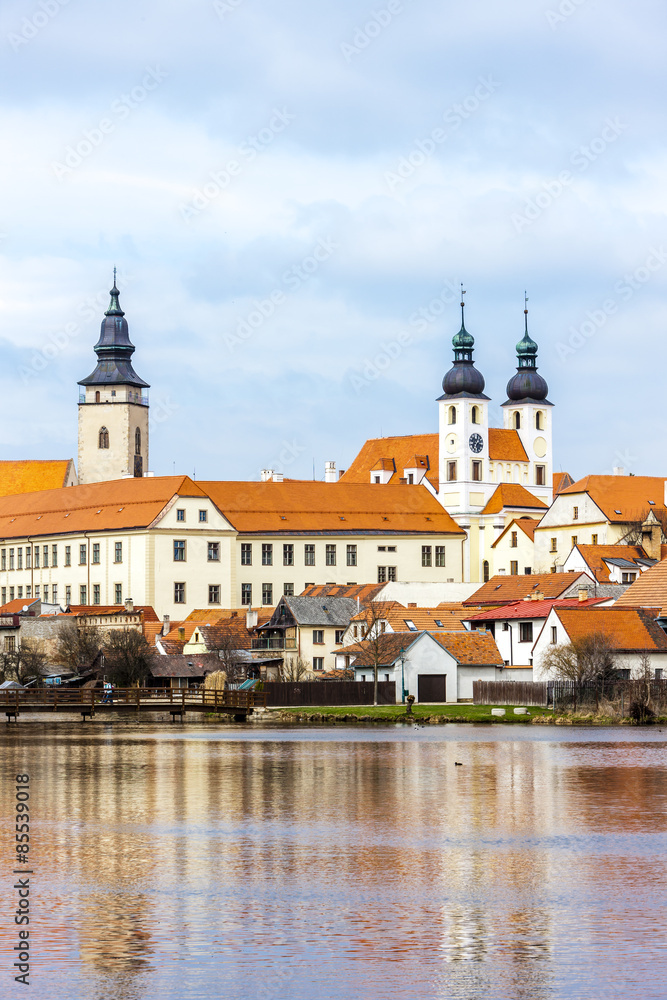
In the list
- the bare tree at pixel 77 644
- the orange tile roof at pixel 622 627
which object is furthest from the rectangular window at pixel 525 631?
the bare tree at pixel 77 644

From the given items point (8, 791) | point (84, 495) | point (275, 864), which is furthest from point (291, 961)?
point (84, 495)

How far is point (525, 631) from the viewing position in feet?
298

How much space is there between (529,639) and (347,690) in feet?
33.2

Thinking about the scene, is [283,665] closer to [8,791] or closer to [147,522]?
[147,522]

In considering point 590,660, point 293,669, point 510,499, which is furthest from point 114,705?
point 510,499

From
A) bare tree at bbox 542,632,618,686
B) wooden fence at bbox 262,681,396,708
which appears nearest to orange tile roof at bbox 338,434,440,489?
wooden fence at bbox 262,681,396,708

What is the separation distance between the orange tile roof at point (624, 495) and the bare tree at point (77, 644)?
42302mm

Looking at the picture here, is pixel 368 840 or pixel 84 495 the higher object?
pixel 84 495

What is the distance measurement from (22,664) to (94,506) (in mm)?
32560

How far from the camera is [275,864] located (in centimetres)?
2350

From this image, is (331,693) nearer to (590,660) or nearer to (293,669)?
(293,669)

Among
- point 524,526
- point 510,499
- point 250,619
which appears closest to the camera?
point 250,619

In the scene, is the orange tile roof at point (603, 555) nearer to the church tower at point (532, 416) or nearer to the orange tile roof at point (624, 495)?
the orange tile roof at point (624, 495)

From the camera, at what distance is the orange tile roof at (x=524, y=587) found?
4178 inches
